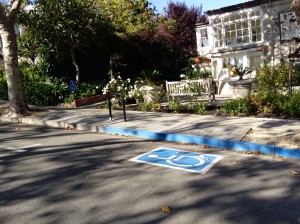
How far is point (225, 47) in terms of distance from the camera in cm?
1928

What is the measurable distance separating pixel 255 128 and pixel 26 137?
5.83 meters

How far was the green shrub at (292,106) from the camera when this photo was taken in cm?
857

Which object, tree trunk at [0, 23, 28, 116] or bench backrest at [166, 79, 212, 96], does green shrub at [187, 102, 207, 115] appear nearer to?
bench backrest at [166, 79, 212, 96]

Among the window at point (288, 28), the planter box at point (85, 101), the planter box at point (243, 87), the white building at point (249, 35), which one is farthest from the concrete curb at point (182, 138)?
the window at point (288, 28)

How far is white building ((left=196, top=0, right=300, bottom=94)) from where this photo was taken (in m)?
17.0

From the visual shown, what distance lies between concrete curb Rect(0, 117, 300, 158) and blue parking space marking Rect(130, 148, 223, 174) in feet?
2.28

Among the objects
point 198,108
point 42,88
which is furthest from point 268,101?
point 42,88

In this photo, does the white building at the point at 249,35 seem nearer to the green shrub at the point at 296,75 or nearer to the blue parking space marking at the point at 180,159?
the green shrub at the point at 296,75

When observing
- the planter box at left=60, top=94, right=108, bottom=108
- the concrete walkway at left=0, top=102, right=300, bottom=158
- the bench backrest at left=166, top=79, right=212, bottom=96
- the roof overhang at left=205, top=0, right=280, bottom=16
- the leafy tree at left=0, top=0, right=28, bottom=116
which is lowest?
the concrete walkway at left=0, top=102, right=300, bottom=158

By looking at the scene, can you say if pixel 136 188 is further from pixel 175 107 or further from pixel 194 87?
pixel 194 87

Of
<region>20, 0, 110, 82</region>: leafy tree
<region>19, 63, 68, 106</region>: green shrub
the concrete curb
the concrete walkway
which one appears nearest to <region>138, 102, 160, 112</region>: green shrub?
the concrete walkway

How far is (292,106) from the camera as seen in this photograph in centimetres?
862

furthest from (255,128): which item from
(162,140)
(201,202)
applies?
(201,202)

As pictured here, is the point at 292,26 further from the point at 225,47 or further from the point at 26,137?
the point at 26,137
